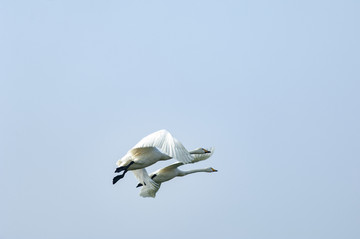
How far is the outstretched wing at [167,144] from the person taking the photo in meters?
35.8

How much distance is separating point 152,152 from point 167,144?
6.37 ft

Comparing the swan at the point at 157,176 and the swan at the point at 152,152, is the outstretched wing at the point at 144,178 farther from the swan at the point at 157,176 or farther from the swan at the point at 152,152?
the swan at the point at 152,152

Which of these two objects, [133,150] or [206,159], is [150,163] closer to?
[133,150]

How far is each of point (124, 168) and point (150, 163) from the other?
1.02 metres

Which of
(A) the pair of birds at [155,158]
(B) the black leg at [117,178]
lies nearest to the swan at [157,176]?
(A) the pair of birds at [155,158]

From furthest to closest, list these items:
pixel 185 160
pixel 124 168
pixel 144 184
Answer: pixel 144 184, pixel 124 168, pixel 185 160

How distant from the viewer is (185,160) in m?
35.6

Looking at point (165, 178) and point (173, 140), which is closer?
point (173, 140)

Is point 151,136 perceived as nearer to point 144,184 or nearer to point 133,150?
point 133,150

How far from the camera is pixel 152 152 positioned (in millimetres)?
38000

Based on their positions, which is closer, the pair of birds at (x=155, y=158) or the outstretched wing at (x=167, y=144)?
the outstretched wing at (x=167, y=144)

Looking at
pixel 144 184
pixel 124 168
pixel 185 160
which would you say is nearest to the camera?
pixel 185 160

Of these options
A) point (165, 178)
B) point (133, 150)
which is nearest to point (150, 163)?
A: point (133, 150)

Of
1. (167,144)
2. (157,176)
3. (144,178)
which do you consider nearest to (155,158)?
(167,144)
